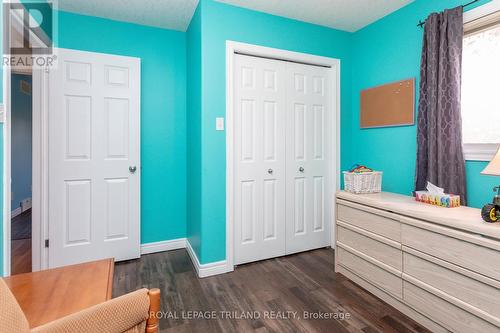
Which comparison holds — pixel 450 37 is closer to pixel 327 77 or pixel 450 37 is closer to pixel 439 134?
pixel 439 134

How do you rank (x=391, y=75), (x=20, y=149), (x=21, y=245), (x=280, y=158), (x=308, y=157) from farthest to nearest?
(x=20, y=149), (x=21, y=245), (x=308, y=157), (x=280, y=158), (x=391, y=75)

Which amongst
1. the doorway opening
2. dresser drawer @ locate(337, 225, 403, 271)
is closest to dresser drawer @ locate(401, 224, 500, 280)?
dresser drawer @ locate(337, 225, 403, 271)

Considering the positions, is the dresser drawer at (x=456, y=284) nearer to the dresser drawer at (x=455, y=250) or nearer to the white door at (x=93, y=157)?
the dresser drawer at (x=455, y=250)

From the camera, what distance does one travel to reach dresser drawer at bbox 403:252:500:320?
1.33 meters

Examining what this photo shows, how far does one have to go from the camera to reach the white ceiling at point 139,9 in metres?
2.38

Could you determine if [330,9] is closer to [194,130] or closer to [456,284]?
[194,130]

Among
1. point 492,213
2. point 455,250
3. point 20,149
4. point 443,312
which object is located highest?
point 20,149

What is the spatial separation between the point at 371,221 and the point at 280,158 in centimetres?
109

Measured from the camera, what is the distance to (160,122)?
116 inches

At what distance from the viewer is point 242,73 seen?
2.55 meters

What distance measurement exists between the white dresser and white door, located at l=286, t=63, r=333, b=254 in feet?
2.13

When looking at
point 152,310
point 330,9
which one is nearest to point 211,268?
point 152,310

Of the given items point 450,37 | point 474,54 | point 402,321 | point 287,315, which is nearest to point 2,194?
point 287,315

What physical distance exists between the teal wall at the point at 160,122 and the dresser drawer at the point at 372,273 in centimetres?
183
